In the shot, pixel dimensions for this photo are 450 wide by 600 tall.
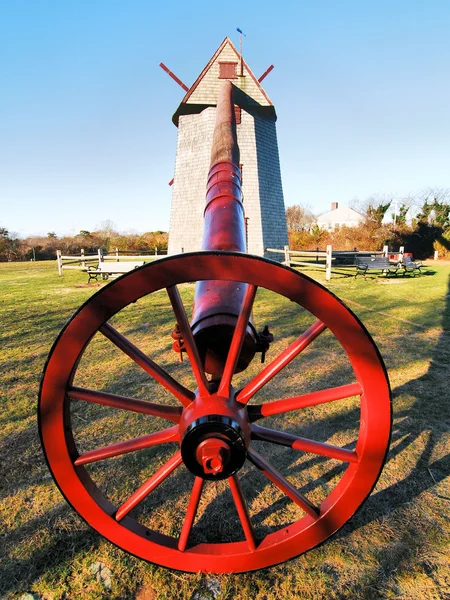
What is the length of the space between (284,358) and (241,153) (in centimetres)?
1358

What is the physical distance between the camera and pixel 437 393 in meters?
3.44

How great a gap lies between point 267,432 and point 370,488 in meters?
0.44

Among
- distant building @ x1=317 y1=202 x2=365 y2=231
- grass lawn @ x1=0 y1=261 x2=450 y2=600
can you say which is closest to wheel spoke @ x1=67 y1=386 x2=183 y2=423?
grass lawn @ x1=0 y1=261 x2=450 y2=600

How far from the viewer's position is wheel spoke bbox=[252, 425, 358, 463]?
1.41m

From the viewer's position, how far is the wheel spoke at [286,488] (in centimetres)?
143

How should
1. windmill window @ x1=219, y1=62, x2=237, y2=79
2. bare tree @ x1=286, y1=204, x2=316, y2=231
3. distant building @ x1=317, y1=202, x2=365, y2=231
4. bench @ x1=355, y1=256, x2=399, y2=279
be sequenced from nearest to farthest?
bench @ x1=355, y1=256, x2=399, y2=279 → windmill window @ x1=219, y1=62, x2=237, y2=79 → distant building @ x1=317, y1=202, x2=365, y2=231 → bare tree @ x1=286, y1=204, x2=316, y2=231

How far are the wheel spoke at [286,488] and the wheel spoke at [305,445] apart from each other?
3.4 inches

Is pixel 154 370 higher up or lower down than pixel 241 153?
lower down

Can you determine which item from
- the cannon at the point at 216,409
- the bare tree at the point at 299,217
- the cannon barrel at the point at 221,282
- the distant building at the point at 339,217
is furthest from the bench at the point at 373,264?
the bare tree at the point at 299,217

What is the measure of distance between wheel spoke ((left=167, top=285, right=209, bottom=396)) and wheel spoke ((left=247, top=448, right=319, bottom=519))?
35 centimetres

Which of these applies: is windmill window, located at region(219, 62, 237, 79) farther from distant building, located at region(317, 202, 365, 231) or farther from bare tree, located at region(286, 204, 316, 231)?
bare tree, located at region(286, 204, 316, 231)

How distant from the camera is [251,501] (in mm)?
2105

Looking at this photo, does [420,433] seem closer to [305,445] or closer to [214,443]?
[305,445]

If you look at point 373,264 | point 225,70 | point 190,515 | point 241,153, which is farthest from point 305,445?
point 225,70
